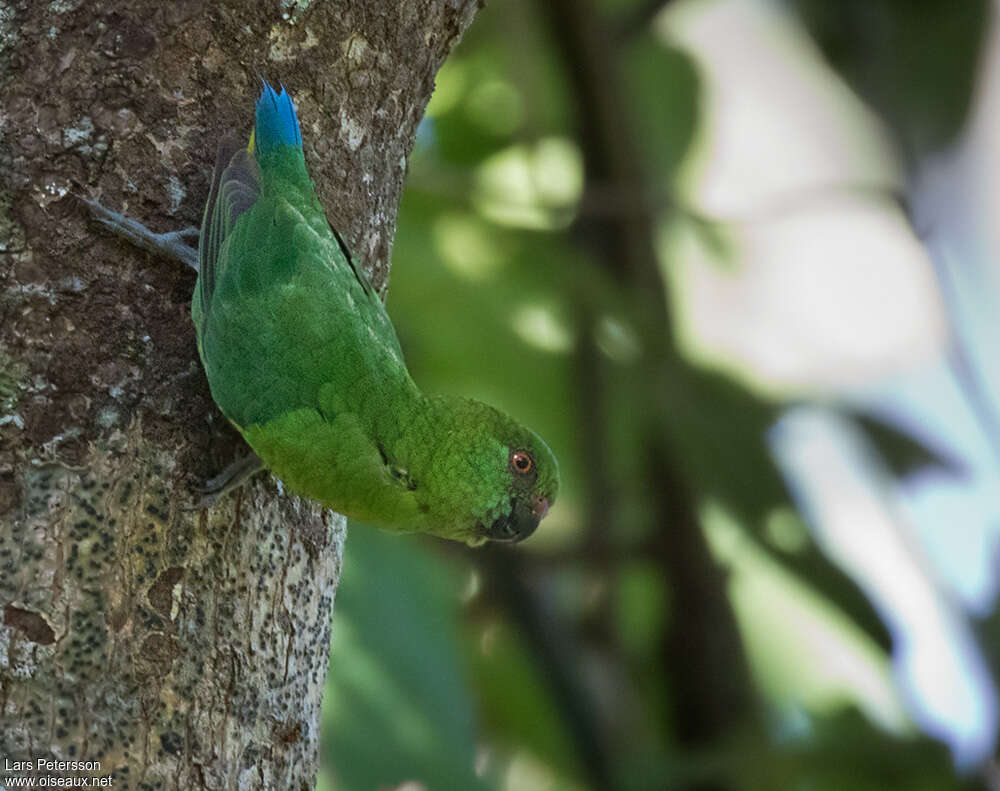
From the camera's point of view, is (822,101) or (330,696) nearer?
(330,696)

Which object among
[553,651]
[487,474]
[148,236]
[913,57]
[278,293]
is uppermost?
[148,236]

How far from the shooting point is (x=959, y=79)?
20.6 ft

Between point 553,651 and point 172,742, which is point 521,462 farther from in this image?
point 553,651

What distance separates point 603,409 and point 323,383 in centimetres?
325

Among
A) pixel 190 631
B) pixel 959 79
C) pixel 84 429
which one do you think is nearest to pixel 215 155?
pixel 84 429

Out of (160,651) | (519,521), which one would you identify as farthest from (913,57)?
(160,651)

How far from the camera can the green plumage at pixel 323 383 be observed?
2.51 metres

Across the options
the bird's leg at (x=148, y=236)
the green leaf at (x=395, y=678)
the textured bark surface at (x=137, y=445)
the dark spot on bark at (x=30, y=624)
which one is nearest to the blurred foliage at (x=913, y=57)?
the green leaf at (x=395, y=678)

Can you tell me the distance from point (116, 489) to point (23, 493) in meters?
0.17

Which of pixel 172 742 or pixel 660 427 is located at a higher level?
pixel 172 742

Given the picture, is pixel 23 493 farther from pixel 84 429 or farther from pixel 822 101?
pixel 822 101

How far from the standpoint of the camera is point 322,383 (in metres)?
2.69

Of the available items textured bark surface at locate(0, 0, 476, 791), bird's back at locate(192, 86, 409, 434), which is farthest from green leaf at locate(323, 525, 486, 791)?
bird's back at locate(192, 86, 409, 434)

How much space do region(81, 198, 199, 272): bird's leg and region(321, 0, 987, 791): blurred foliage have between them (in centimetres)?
227
